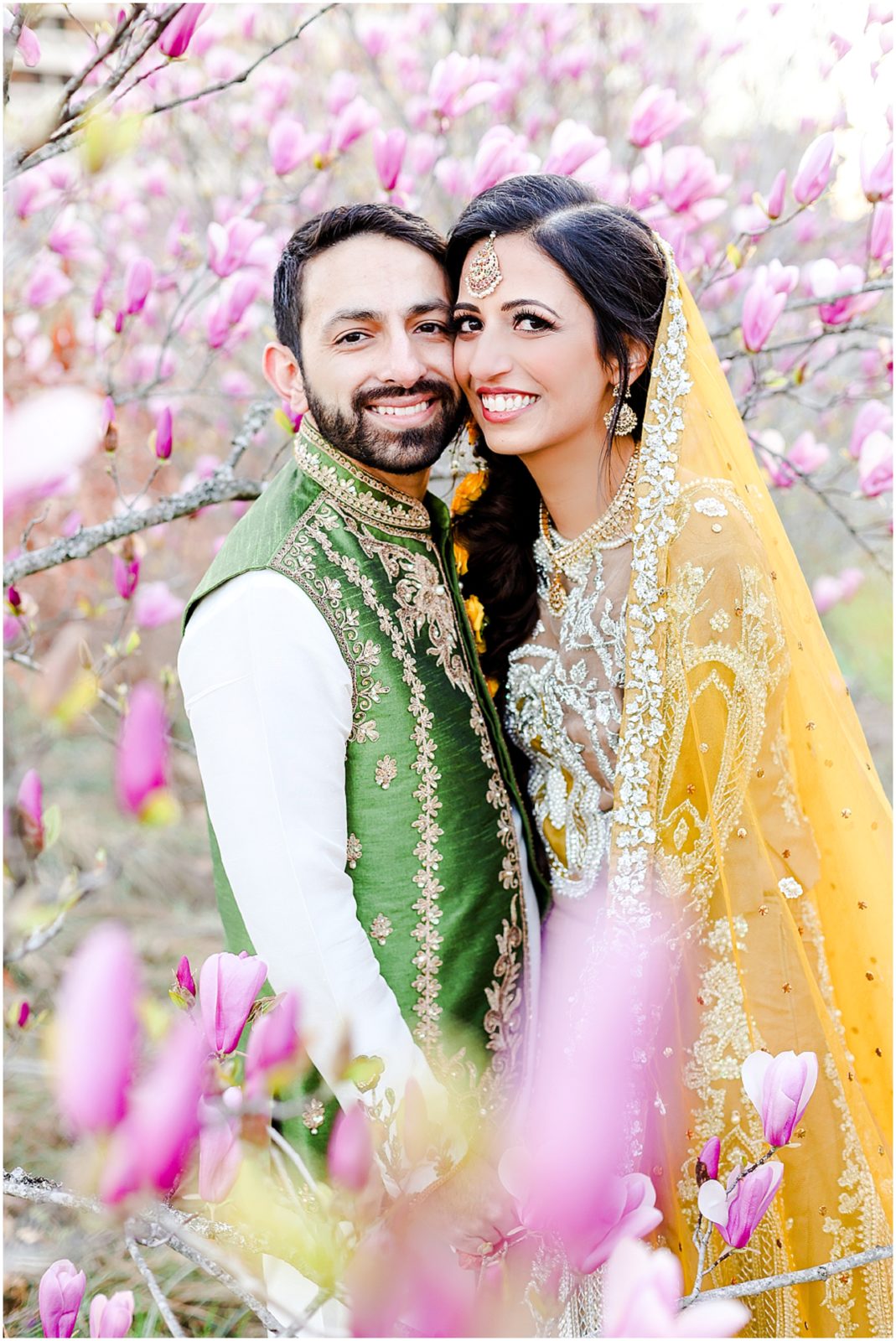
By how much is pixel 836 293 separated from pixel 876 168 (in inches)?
9.7

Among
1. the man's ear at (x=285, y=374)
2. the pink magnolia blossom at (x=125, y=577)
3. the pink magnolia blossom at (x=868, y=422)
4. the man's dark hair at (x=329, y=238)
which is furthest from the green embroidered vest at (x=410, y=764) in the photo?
the pink magnolia blossom at (x=868, y=422)

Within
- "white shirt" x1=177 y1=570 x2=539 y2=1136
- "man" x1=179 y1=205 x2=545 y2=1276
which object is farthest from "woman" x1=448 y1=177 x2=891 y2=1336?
"white shirt" x1=177 y1=570 x2=539 y2=1136

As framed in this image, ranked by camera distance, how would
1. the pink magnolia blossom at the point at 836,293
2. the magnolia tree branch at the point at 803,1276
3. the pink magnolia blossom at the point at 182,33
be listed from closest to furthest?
the magnolia tree branch at the point at 803,1276 < the pink magnolia blossom at the point at 182,33 < the pink magnolia blossom at the point at 836,293

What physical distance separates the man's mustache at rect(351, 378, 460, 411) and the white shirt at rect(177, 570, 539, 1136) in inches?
12.9

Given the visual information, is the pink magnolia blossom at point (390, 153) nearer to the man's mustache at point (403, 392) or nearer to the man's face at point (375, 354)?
the man's face at point (375, 354)

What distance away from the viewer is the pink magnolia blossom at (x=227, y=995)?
0.82 metres

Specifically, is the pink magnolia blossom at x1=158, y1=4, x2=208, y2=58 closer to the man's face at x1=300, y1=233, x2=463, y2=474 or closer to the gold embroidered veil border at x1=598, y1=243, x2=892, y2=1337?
the man's face at x1=300, y1=233, x2=463, y2=474

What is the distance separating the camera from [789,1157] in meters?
1.48

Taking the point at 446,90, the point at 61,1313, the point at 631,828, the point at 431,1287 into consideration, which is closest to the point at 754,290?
the point at 446,90

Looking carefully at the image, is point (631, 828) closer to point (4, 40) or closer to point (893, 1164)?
point (893, 1164)

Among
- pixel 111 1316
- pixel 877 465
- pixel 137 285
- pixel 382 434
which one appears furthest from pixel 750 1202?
pixel 137 285

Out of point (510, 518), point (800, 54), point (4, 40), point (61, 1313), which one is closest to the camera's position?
point (61, 1313)

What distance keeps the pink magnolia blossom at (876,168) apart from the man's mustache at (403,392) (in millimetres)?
925

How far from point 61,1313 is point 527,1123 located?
93cm
